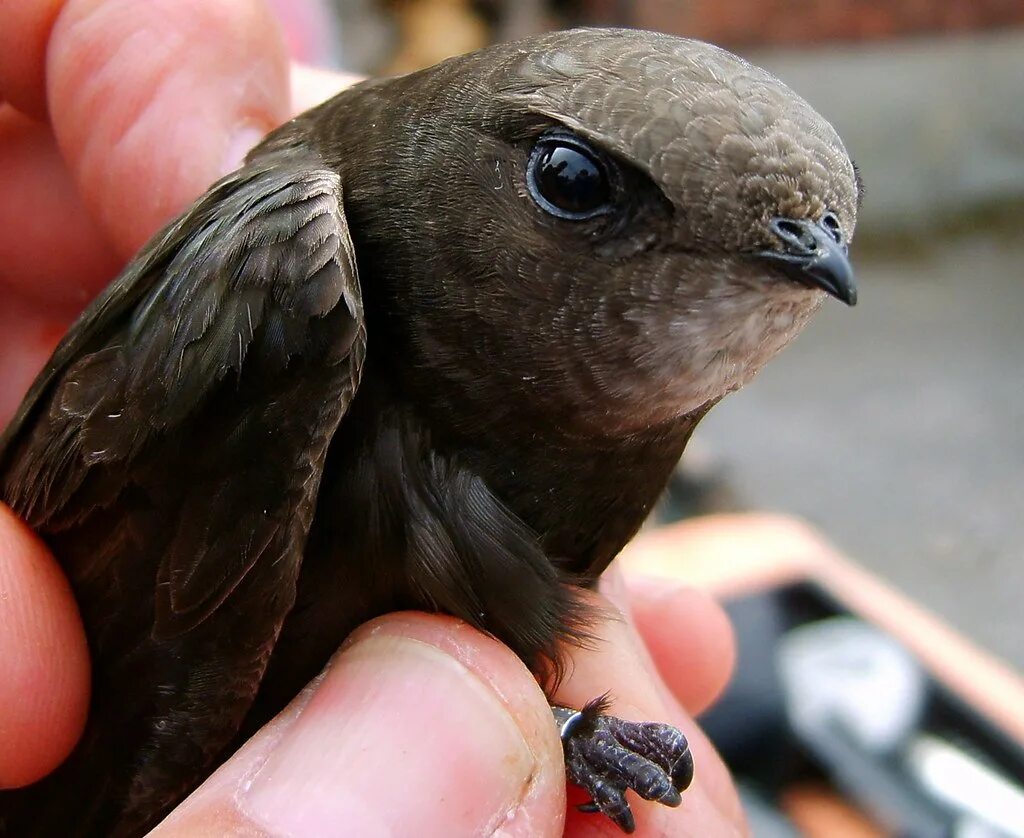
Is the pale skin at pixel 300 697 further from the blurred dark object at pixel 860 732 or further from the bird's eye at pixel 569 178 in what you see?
the blurred dark object at pixel 860 732

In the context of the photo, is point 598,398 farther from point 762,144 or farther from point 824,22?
point 824,22

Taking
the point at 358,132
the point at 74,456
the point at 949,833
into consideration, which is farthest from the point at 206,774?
the point at 949,833

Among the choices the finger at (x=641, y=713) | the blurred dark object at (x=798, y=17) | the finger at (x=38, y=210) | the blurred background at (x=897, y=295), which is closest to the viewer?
the finger at (x=641, y=713)

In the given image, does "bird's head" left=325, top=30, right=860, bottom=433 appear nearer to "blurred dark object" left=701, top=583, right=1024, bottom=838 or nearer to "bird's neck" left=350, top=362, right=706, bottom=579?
"bird's neck" left=350, top=362, right=706, bottom=579

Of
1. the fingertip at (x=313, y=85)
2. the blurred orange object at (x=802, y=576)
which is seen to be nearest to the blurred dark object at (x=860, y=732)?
the blurred orange object at (x=802, y=576)

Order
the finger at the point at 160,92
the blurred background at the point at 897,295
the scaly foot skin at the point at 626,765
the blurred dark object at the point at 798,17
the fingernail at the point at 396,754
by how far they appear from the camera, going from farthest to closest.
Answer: the blurred dark object at the point at 798,17 < the blurred background at the point at 897,295 < the finger at the point at 160,92 < the scaly foot skin at the point at 626,765 < the fingernail at the point at 396,754

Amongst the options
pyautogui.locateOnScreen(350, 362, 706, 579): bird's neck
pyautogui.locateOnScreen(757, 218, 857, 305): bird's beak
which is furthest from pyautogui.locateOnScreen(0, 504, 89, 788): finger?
pyautogui.locateOnScreen(757, 218, 857, 305): bird's beak
